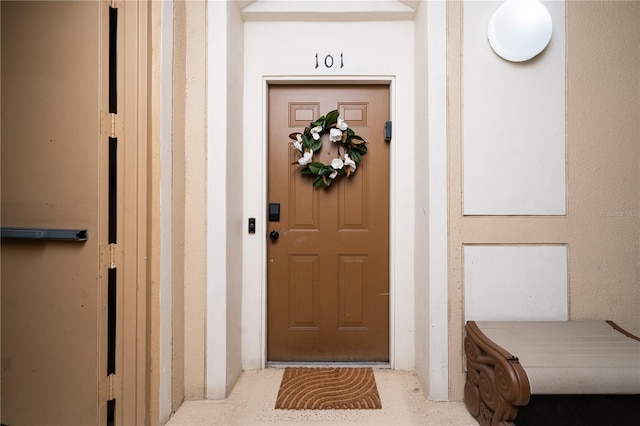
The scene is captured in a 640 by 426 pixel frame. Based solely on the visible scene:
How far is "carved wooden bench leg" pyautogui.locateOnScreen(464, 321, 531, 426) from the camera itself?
1.39m

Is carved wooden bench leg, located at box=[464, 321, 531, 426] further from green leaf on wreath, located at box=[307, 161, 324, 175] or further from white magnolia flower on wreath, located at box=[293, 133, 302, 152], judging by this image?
white magnolia flower on wreath, located at box=[293, 133, 302, 152]

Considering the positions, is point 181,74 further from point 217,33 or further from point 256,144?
point 256,144

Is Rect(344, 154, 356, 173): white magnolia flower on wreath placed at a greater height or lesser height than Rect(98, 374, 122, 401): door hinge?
greater

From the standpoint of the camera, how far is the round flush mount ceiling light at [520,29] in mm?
1759

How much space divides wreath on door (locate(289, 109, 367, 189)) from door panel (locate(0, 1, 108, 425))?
1.14 metres

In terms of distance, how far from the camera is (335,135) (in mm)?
2191

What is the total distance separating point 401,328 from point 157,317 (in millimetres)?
1504

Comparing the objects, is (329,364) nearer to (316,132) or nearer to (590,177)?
(316,132)

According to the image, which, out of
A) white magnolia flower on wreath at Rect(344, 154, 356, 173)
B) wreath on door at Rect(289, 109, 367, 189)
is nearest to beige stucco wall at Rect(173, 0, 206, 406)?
wreath on door at Rect(289, 109, 367, 189)

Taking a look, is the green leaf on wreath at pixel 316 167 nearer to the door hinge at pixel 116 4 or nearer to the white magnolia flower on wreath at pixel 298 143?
the white magnolia flower on wreath at pixel 298 143

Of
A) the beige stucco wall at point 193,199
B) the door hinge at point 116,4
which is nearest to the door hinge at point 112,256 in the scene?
the beige stucco wall at point 193,199

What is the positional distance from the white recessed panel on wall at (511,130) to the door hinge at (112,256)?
185 cm

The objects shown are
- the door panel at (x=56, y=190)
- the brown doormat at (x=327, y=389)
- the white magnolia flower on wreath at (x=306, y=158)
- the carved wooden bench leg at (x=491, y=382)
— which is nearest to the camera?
the carved wooden bench leg at (x=491, y=382)

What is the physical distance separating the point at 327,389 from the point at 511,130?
1.88 meters
